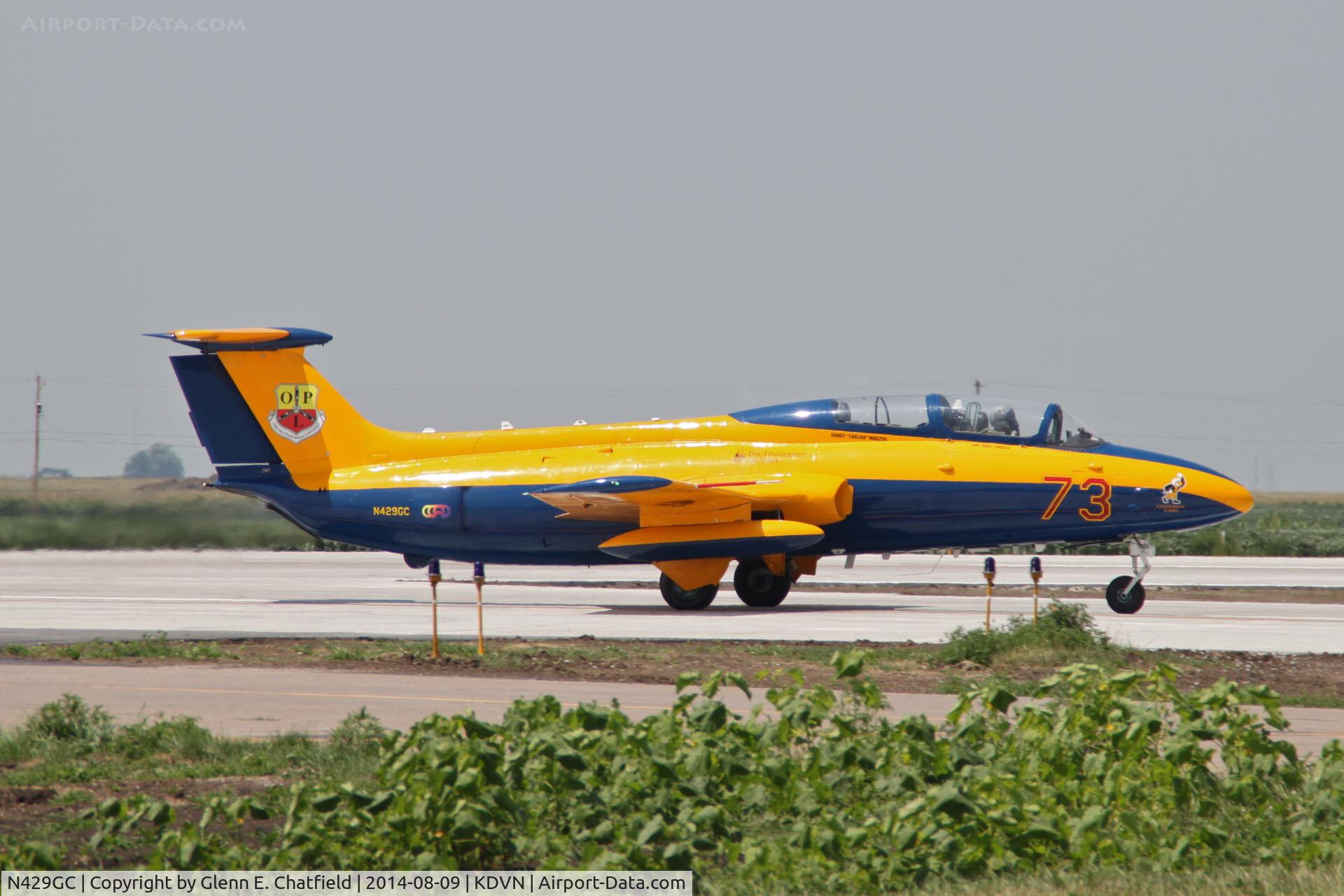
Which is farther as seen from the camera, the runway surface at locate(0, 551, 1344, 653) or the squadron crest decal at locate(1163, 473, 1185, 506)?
the squadron crest decal at locate(1163, 473, 1185, 506)

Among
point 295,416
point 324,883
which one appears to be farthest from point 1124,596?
point 324,883

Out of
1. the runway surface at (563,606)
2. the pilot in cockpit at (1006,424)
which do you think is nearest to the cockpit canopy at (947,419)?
the pilot in cockpit at (1006,424)

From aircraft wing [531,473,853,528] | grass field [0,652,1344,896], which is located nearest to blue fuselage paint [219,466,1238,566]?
aircraft wing [531,473,853,528]

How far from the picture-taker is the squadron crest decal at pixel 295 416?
22203 mm

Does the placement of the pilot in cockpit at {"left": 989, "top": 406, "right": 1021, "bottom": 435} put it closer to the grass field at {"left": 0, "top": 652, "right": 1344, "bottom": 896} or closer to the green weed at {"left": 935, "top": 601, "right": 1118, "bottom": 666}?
the green weed at {"left": 935, "top": 601, "right": 1118, "bottom": 666}

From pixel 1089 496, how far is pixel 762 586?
5199 millimetres

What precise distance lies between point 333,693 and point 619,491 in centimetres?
849

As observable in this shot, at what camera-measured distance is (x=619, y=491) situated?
19391 mm

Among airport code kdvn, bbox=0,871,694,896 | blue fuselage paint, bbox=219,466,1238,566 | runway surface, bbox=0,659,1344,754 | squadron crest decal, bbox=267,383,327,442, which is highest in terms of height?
squadron crest decal, bbox=267,383,327,442

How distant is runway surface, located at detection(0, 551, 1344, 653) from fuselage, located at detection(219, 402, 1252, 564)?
1126 millimetres

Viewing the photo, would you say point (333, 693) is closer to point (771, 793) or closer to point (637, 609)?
point (771, 793)

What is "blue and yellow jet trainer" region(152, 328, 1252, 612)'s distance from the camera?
65.3 feet

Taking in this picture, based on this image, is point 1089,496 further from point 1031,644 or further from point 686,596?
point 1031,644

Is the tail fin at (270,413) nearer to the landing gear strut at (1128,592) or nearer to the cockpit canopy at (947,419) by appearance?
the cockpit canopy at (947,419)
